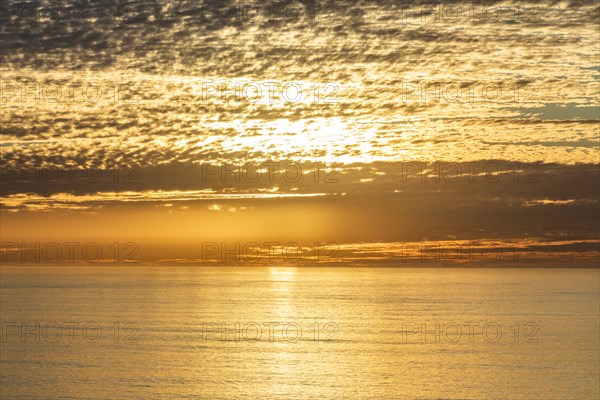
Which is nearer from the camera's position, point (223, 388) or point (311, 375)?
point (223, 388)

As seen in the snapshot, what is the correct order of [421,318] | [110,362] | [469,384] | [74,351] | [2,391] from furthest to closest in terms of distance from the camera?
1. [421,318]
2. [74,351]
3. [110,362]
4. [469,384]
5. [2,391]

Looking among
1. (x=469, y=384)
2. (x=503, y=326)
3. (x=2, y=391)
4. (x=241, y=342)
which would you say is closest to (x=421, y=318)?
(x=503, y=326)

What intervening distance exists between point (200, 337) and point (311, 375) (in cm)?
2965

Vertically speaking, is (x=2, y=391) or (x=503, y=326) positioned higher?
(x=2, y=391)

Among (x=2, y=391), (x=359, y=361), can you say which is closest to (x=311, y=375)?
(x=359, y=361)

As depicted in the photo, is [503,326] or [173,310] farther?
[173,310]

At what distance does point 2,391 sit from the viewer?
58656mm

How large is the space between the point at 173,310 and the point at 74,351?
57.7 meters

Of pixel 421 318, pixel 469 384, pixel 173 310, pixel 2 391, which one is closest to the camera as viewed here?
pixel 2 391

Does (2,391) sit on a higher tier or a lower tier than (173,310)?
higher

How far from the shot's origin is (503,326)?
113 meters

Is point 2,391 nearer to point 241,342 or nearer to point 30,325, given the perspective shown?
point 241,342

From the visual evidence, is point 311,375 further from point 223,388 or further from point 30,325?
point 30,325

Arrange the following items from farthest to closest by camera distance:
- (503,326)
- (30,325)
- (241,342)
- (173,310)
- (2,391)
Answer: (173,310)
(503,326)
(30,325)
(241,342)
(2,391)
